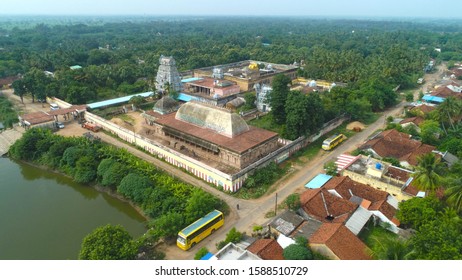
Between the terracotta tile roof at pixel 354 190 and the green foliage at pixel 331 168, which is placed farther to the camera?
the green foliage at pixel 331 168

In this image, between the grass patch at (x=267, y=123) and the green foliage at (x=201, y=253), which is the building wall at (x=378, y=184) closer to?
the grass patch at (x=267, y=123)

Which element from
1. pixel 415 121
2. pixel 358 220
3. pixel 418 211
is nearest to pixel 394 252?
pixel 358 220

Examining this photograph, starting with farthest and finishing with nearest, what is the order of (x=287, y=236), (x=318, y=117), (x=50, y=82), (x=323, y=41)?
(x=323, y=41)
(x=50, y=82)
(x=318, y=117)
(x=287, y=236)

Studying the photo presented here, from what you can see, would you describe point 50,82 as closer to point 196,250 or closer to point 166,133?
point 166,133

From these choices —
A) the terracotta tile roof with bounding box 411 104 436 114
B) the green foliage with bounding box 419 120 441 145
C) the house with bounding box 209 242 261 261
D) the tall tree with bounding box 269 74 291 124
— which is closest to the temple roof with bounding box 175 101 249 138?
the tall tree with bounding box 269 74 291 124

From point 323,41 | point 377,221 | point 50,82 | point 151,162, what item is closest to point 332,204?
point 377,221

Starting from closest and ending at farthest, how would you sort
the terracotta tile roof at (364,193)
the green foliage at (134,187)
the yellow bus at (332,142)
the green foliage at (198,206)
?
the green foliage at (198,206), the terracotta tile roof at (364,193), the green foliage at (134,187), the yellow bus at (332,142)

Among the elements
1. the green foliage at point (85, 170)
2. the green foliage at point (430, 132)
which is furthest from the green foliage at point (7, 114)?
the green foliage at point (430, 132)
